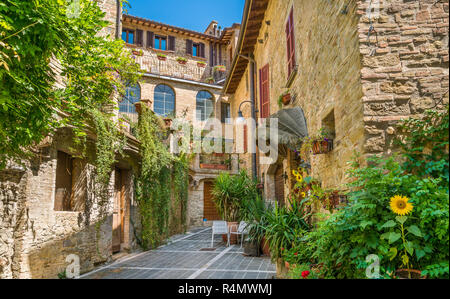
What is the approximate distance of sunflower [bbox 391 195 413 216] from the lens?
2707mm

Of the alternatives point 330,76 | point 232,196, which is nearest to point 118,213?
point 232,196

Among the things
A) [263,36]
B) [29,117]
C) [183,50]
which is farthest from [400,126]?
[183,50]

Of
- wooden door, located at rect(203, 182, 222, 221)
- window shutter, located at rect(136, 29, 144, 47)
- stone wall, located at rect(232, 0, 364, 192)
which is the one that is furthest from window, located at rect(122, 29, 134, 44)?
stone wall, located at rect(232, 0, 364, 192)

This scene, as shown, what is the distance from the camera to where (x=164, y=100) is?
705 inches

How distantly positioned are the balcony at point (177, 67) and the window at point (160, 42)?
2.15 ft

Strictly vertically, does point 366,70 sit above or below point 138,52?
below

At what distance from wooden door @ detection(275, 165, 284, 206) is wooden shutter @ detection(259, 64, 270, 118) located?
68.1 inches

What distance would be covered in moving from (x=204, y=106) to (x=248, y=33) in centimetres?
779

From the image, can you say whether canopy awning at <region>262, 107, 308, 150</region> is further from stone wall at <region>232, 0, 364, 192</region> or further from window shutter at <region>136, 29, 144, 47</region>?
window shutter at <region>136, 29, 144, 47</region>

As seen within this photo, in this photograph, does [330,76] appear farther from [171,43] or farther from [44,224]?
[171,43]

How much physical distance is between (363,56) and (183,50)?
56.4ft

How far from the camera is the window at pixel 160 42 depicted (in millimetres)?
19314
